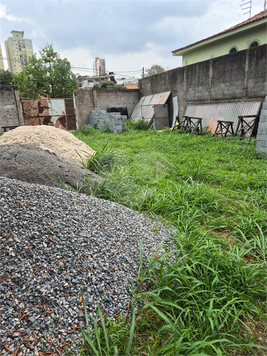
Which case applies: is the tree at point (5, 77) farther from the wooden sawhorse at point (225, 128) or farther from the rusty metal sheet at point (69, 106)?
the wooden sawhorse at point (225, 128)

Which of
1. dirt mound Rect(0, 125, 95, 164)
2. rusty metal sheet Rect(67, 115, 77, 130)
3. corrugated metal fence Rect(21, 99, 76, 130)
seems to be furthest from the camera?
rusty metal sheet Rect(67, 115, 77, 130)

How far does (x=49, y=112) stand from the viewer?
35.8 feet

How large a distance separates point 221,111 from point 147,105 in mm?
4995

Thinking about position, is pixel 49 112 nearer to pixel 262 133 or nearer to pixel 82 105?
pixel 82 105

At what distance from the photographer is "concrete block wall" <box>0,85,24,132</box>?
32.4 feet

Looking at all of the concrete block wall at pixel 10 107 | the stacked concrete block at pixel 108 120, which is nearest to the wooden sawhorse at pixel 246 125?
the stacked concrete block at pixel 108 120

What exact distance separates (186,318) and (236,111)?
8089mm

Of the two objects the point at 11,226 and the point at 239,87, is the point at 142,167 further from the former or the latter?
the point at 239,87

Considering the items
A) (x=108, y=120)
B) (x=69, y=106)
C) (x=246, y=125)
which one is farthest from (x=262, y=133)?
(x=69, y=106)

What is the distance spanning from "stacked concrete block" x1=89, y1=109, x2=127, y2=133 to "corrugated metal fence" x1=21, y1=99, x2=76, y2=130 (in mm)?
1049

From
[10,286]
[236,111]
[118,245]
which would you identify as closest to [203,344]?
[118,245]

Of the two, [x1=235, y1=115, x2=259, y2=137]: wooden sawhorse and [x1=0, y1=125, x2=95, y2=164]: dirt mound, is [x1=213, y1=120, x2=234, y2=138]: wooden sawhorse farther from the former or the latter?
[x1=0, y1=125, x2=95, y2=164]: dirt mound

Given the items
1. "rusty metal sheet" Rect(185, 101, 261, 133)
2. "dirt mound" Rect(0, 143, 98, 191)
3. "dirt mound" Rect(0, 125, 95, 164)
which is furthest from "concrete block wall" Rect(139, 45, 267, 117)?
"dirt mound" Rect(0, 143, 98, 191)

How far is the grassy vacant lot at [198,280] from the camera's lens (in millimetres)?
1266
